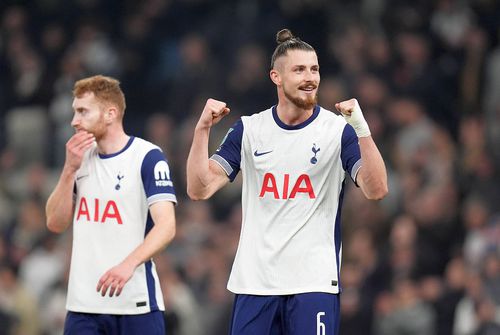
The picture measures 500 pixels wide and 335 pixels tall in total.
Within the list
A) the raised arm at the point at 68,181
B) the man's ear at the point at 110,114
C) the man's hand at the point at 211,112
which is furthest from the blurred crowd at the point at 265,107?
the man's hand at the point at 211,112

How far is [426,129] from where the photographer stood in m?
14.3

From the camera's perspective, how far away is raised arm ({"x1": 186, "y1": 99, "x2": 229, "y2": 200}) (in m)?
7.64

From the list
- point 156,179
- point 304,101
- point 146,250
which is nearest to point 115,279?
point 146,250

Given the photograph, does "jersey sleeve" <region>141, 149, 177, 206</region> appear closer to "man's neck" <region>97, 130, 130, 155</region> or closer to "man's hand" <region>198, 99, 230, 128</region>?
"man's neck" <region>97, 130, 130, 155</region>

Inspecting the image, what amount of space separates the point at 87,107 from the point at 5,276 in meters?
6.92

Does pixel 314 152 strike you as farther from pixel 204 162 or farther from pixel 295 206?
pixel 204 162

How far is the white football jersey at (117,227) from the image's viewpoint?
822cm

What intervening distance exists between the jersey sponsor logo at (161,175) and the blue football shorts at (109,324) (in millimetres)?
849

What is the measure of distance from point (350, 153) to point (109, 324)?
6.26 ft

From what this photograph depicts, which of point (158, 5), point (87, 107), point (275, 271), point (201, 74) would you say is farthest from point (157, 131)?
point (275, 271)

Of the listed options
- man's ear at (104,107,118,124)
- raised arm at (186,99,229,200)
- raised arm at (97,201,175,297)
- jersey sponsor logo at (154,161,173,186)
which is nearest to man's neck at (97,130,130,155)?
man's ear at (104,107,118,124)

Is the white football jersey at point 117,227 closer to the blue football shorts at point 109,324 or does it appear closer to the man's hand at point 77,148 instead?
the blue football shorts at point 109,324

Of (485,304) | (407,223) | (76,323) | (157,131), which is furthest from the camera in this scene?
(157,131)

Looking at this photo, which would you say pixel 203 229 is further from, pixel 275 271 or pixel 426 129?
pixel 275 271
